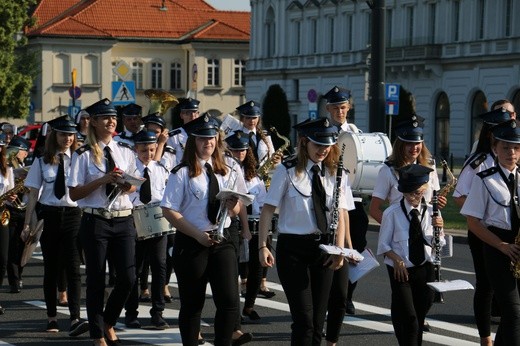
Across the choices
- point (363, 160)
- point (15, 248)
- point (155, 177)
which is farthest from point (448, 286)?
point (15, 248)

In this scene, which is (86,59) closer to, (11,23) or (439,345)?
(11,23)

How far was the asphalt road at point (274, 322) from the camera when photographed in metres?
12.0

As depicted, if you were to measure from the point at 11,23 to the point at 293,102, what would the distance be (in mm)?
26602

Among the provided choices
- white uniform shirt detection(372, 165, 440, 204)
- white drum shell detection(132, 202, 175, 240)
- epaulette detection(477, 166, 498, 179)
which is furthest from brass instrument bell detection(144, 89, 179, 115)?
epaulette detection(477, 166, 498, 179)

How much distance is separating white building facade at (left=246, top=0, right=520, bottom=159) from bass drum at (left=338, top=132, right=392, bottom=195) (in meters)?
38.7

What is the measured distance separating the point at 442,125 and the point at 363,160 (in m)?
55.1

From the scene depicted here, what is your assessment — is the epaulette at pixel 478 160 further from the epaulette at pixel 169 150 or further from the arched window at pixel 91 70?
the arched window at pixel 91 70

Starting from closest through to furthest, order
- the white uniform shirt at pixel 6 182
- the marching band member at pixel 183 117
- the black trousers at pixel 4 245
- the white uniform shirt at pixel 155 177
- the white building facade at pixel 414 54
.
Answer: the white uniform shirt at pixel 155 177 < the white uniform shirt at pixel 6 182 < the black trousers at pixel 4 245 < the marching band member at pixel 183 117 < the white building facade at pixel 414 54

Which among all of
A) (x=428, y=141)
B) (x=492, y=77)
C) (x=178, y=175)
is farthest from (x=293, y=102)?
(x=178, y=175)

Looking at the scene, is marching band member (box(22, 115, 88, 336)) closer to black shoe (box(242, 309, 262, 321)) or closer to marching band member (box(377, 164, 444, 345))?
black shoe (box(242, 309, 262, 321))

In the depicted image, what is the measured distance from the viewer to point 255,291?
13.0 metres

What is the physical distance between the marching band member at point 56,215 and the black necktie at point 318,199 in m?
3.40

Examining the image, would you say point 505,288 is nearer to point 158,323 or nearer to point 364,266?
point 364,266

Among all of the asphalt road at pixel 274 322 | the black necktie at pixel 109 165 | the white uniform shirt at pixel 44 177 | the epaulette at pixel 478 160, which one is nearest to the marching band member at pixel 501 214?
the epaulette at pixel 478 160
